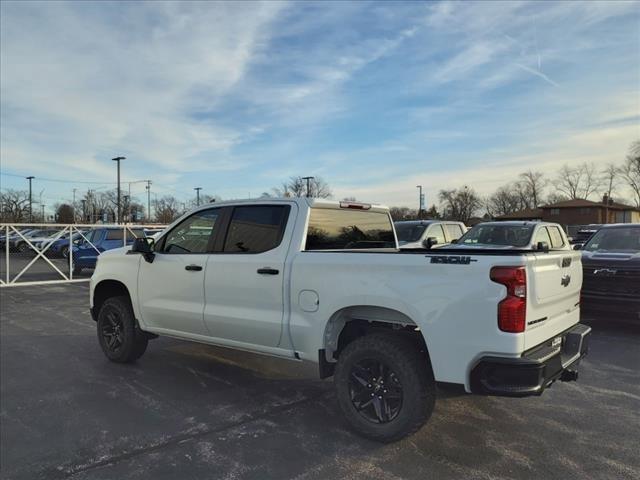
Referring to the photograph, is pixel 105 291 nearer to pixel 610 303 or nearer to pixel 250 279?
pixel 250 279

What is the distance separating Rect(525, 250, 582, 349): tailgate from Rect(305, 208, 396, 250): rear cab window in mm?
2013

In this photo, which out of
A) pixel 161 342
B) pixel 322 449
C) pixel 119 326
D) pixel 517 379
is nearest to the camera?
pixel 517 379

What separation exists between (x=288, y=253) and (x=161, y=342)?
3809 mm

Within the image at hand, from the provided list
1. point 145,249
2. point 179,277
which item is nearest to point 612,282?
point 179,277

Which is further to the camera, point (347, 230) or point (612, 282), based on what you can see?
point (612, 282)

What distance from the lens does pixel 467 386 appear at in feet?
11.6

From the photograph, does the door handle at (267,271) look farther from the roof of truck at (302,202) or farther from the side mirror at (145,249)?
the side mirror at (145,249)

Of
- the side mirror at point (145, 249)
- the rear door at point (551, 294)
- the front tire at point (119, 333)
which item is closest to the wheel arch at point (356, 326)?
the rear door at point (551, 294)

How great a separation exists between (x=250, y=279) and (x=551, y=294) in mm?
2598

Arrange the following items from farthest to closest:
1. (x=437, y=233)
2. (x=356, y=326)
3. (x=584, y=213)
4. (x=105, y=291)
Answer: (x=584, y=213)
(x=437, y=233)
(x=105, y=291)
(x=356, y=326)

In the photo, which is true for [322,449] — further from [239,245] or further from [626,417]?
[626,417]

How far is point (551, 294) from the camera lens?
12.6ft

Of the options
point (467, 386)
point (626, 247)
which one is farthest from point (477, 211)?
point (467, 386)

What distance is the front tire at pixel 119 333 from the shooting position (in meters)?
6.09
